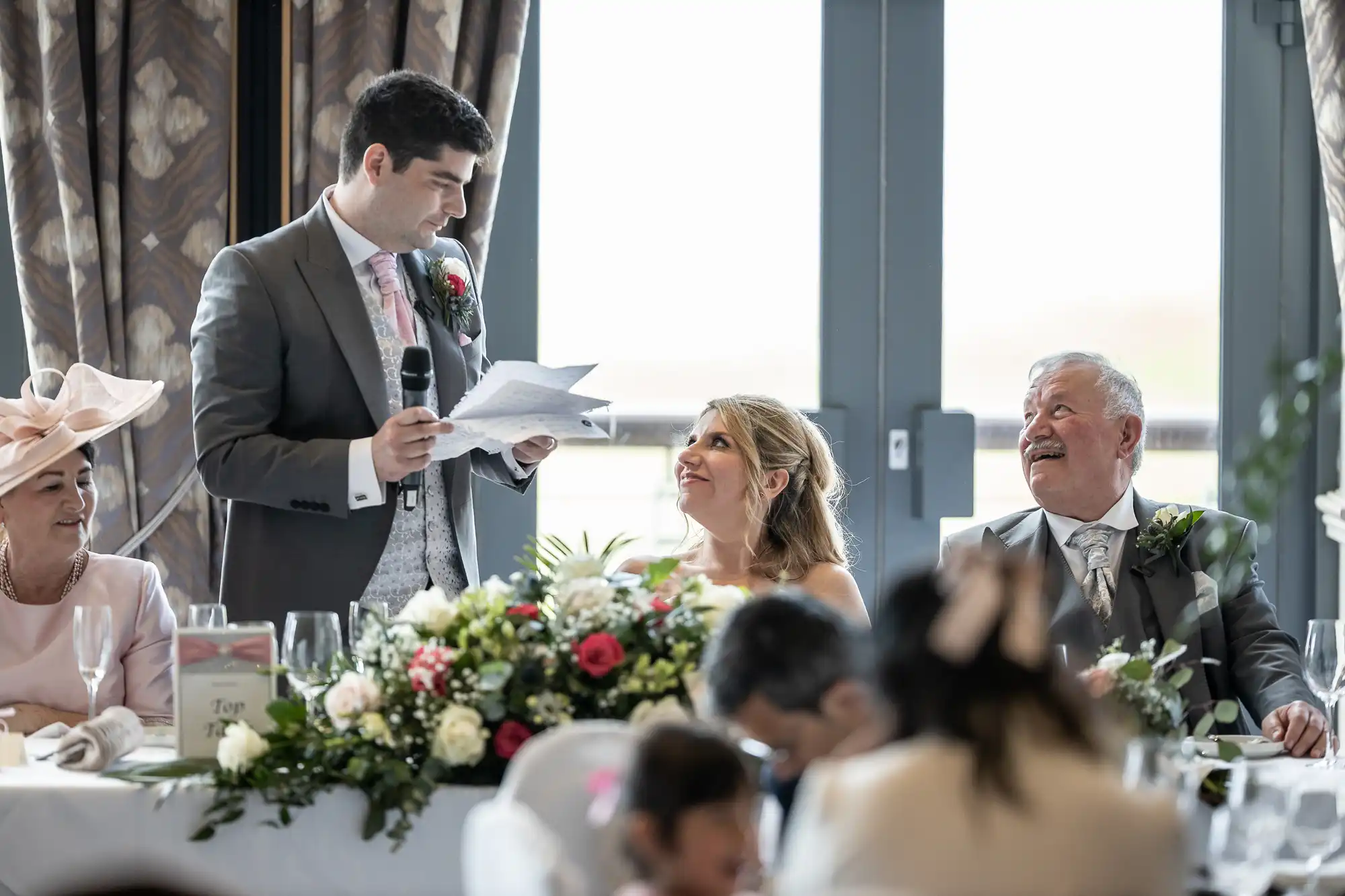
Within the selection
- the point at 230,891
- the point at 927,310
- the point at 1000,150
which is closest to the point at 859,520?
the point at 927,310

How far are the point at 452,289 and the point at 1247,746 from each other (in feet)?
5.92

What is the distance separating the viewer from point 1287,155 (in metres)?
4.44

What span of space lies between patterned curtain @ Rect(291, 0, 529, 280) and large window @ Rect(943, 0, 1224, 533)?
1347mm

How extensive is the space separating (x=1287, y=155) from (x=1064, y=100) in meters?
0.67

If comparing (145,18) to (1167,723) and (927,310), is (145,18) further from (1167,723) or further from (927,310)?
(1167,723)

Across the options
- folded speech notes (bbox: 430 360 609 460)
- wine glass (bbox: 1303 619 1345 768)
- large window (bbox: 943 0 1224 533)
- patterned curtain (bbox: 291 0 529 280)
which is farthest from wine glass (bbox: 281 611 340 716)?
large window (bbox: 943 0 1224 533)

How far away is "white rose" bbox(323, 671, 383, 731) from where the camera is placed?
2.04 m

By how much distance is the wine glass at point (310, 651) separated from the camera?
2.18 metres

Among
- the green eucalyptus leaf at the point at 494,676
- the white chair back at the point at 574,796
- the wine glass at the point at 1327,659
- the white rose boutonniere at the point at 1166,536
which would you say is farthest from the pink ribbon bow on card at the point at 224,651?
the white rose boutonniere at the point at 1166,536

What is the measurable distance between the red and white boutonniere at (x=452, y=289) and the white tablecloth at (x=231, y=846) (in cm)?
139

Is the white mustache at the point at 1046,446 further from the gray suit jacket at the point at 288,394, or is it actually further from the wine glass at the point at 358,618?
the wine glass at the point at 358,618

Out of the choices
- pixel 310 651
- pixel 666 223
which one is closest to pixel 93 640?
pixel 310 651

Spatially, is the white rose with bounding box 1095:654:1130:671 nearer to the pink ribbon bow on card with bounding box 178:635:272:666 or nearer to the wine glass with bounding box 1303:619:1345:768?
the wine glass with bounding box 1303:619:1345:768

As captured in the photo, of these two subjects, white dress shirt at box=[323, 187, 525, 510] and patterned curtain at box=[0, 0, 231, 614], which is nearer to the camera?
white dress shirt at box=[323, 187, 525, 510]
